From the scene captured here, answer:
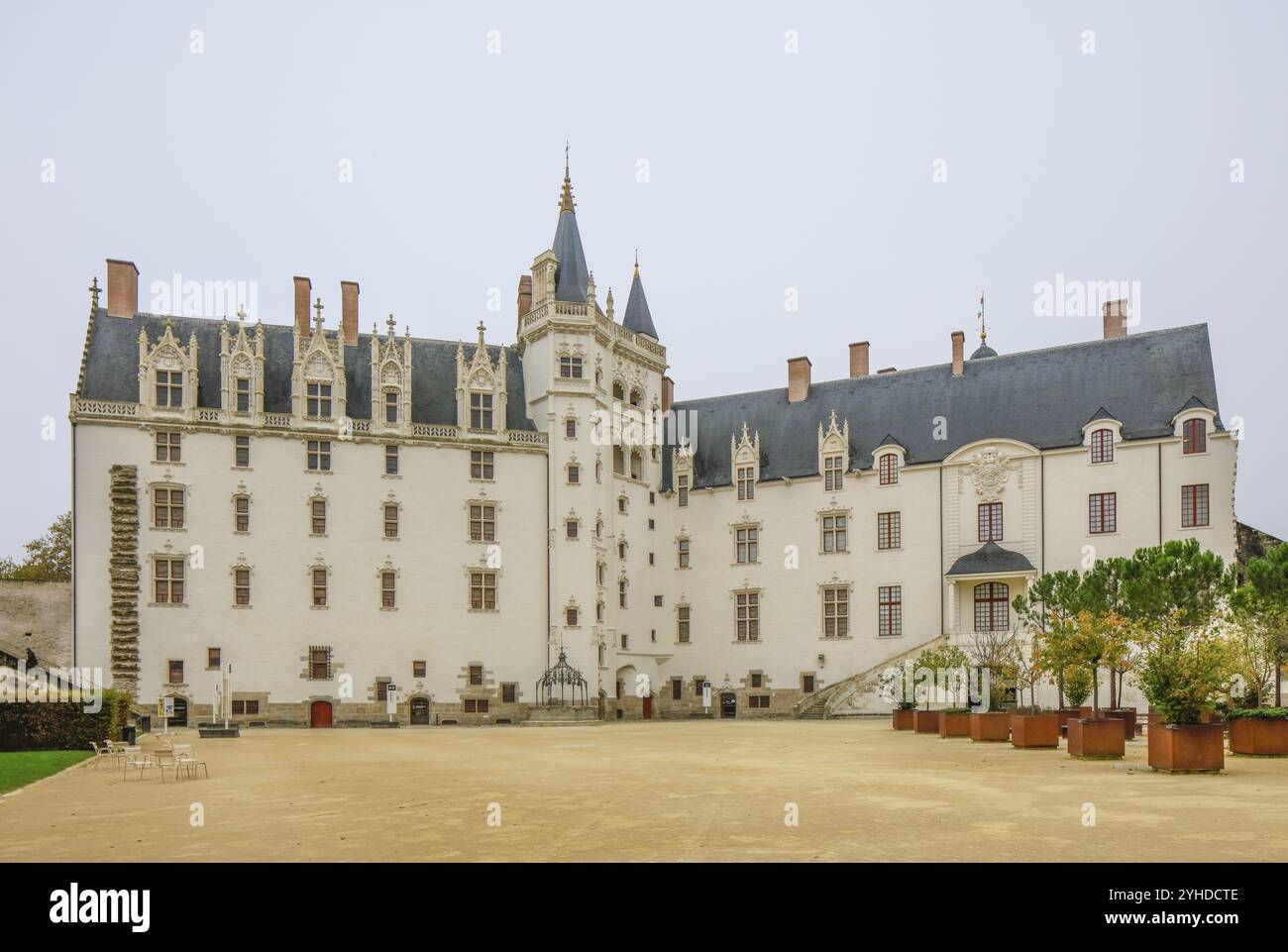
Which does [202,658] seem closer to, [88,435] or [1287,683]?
[88,435]

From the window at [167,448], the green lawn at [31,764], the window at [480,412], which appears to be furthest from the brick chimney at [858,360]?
the green lawn at [31,764]

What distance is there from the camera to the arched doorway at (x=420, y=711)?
47.9 meters

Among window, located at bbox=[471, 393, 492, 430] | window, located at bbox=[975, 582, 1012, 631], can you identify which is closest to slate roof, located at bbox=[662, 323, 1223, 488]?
window, located at bbox=[975, 582, 1012, 631]

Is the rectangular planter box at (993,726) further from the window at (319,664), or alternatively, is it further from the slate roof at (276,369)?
the slate roof at (276,369)

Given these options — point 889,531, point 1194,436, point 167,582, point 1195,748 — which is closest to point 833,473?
point 889,531

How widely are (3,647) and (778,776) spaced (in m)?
41.5

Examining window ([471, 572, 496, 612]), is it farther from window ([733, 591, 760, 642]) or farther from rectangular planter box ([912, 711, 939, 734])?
rectangular planter box ([912, 711, 939, 734])

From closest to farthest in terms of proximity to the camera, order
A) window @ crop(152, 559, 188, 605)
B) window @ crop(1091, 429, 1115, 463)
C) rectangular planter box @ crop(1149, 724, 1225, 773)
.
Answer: rectangular planter box @ crop(1149, 724, 1225, 773) → window @ crop(152, 559, 188, 605) → window @ crop(1091, 429, 1115, 463)

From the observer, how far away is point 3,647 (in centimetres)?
4694

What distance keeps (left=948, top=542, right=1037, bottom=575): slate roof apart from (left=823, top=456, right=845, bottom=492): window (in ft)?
23.8

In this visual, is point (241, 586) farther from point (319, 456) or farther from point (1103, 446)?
point (1103, 446)

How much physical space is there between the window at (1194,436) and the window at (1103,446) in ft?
9.34

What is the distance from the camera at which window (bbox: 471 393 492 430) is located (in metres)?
51.4

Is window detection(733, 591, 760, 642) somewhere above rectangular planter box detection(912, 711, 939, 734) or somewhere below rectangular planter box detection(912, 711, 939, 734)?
above
